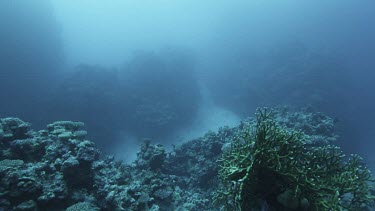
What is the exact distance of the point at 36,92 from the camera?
30.0m

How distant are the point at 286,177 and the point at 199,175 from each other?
9598mm

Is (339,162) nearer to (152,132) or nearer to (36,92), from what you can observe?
(152,132)

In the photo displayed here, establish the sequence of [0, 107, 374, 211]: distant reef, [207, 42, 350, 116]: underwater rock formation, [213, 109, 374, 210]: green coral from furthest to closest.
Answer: [207, 42, 350, 116]: underwater rock formation → [0, 107, 374, 211]: distant reef → [213, 109, 374, 210]: green coral

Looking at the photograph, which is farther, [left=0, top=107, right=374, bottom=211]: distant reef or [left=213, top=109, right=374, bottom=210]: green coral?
[left=0, top=107, right=374, bottom=211]: distant reef

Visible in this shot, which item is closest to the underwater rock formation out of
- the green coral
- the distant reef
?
the distant reef

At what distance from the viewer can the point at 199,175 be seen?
13.5 meters

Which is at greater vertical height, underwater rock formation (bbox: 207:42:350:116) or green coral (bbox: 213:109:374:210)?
underwater rock formation (bbox: 207:42:350:116)

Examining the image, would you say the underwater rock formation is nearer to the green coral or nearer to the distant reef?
the distant reef

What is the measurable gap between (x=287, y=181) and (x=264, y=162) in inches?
19.6

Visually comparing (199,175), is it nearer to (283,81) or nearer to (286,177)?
(286,177)

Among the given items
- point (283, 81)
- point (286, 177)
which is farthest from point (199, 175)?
point (283, 81)

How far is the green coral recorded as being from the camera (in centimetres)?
419

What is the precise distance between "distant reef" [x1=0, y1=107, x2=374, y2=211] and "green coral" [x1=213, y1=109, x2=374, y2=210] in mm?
16

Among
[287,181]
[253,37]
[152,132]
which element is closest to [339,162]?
[287,181]
